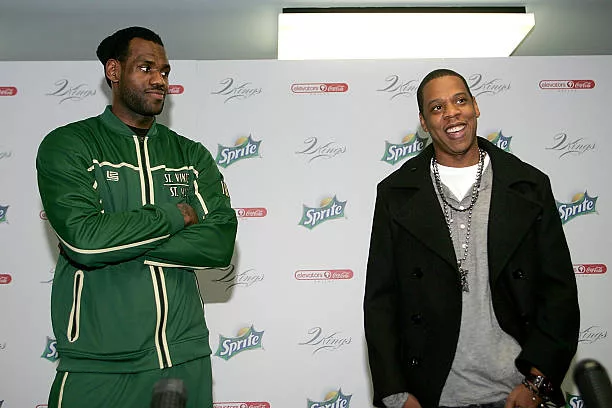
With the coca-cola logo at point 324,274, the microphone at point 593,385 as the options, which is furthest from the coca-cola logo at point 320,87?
the microphone at point 593,385

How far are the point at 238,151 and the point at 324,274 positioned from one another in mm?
909

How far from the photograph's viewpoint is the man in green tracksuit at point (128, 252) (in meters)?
2.12

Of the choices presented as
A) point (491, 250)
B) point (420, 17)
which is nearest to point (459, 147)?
point (491, 250)

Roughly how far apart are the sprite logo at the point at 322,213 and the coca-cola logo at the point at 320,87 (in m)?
0.69

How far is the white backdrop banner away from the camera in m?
3.99

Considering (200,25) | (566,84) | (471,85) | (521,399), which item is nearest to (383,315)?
(521,399)

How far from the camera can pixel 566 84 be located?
166 inches

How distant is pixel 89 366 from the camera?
83.0 inches

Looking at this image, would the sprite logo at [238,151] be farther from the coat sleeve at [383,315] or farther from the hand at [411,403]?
the hand at [411,403]

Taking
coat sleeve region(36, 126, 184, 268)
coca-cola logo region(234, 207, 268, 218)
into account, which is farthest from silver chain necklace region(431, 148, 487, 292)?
coca-cola logo region(234, 207, 268, 218)

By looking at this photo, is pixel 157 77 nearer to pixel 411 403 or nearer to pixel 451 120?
pixel 451 120

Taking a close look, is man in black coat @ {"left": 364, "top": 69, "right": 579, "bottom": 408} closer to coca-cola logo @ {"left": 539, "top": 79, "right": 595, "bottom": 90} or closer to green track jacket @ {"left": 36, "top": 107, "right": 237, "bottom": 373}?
green track jacket @ {"left": 36, "top": 107, "right": 237, "bottom": 373}

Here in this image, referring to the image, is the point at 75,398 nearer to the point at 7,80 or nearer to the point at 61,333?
the point at 61,333

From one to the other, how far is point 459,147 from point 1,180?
2988mm
